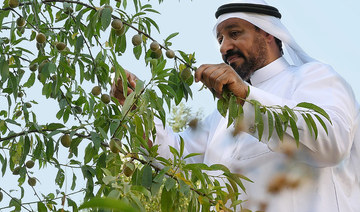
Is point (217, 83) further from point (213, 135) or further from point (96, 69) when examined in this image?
point (213, 135)

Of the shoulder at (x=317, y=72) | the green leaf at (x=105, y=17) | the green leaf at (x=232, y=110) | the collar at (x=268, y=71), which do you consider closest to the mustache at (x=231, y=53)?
the collar at (x=268, y=71)

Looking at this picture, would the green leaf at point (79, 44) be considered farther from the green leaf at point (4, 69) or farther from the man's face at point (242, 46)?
the man's face at point (242, 46)

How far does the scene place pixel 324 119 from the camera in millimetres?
1907

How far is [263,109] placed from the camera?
61.5 inches

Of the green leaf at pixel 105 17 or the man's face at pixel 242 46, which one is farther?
the man's face at pixel 242 46

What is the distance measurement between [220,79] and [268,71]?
101 cm

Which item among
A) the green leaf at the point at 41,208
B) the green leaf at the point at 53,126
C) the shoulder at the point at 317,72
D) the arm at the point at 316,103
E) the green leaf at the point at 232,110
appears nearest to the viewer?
the green leaf at the point at 232,110

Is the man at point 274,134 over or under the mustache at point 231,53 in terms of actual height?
under

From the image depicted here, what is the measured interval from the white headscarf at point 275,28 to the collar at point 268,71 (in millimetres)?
67

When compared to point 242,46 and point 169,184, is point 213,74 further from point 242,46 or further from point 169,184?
point 242,46

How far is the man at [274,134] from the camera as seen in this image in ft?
6.26

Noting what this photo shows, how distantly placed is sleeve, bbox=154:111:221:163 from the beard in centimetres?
25

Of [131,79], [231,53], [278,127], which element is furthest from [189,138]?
[278,127]

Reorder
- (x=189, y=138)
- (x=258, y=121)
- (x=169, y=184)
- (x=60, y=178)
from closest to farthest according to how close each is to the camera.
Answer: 1. (x=169, y=184)
2. (x=258, y=121)
3. (x=60, y=178)
4. (x=189, y=138)
